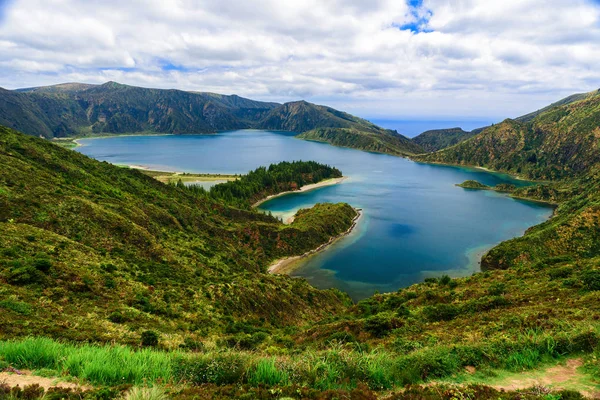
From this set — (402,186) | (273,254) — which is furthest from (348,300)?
(402,186)

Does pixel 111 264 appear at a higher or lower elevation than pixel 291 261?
higher

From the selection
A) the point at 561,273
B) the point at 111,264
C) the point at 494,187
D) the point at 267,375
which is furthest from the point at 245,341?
the point at 494,187

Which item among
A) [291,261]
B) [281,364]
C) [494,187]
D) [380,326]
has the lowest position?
[291,261]


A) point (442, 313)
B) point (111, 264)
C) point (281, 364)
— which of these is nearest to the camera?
point (281, 364)

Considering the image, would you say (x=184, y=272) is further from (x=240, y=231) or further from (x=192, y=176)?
(x=192, y=176)

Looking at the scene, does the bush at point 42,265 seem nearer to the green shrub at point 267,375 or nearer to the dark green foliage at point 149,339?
the dark green foliage at point 149,339

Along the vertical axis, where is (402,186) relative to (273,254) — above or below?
above

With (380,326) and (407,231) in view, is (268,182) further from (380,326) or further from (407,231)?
(380,326)
